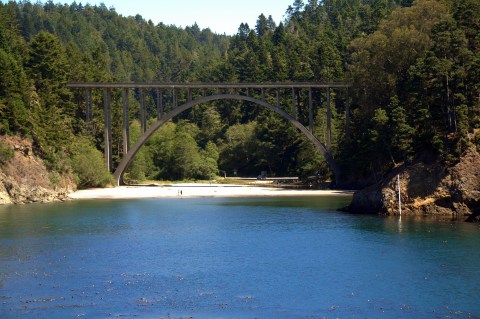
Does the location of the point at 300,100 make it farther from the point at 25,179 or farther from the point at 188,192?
the point at 25,179

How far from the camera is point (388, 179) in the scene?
59312 mm

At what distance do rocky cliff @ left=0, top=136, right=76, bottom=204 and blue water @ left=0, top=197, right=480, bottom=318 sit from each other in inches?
418

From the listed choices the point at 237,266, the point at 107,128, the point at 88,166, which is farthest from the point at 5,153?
the point at 237,266

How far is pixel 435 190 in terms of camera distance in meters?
56.4

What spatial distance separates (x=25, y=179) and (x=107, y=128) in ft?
49.7

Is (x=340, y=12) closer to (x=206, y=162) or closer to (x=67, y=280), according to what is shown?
(x=206, y=162)

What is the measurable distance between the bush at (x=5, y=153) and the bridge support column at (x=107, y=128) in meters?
14.9

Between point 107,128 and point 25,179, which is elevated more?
point 107,128

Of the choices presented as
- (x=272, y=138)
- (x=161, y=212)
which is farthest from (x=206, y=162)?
(x=161, y=212)

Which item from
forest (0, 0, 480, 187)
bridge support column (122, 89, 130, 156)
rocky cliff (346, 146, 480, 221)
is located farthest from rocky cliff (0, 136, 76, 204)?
rocky cliff (346, 146, 480, 221)

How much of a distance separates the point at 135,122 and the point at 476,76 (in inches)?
2647

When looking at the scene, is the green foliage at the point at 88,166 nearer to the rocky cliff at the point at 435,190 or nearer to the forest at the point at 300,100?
the forest at the point at 300,100

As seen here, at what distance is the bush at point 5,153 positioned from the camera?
72625 mm

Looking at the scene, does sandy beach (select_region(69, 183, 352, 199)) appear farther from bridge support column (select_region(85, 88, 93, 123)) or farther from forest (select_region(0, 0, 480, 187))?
bridge support column (select_region(85, 88, 93, 123))
